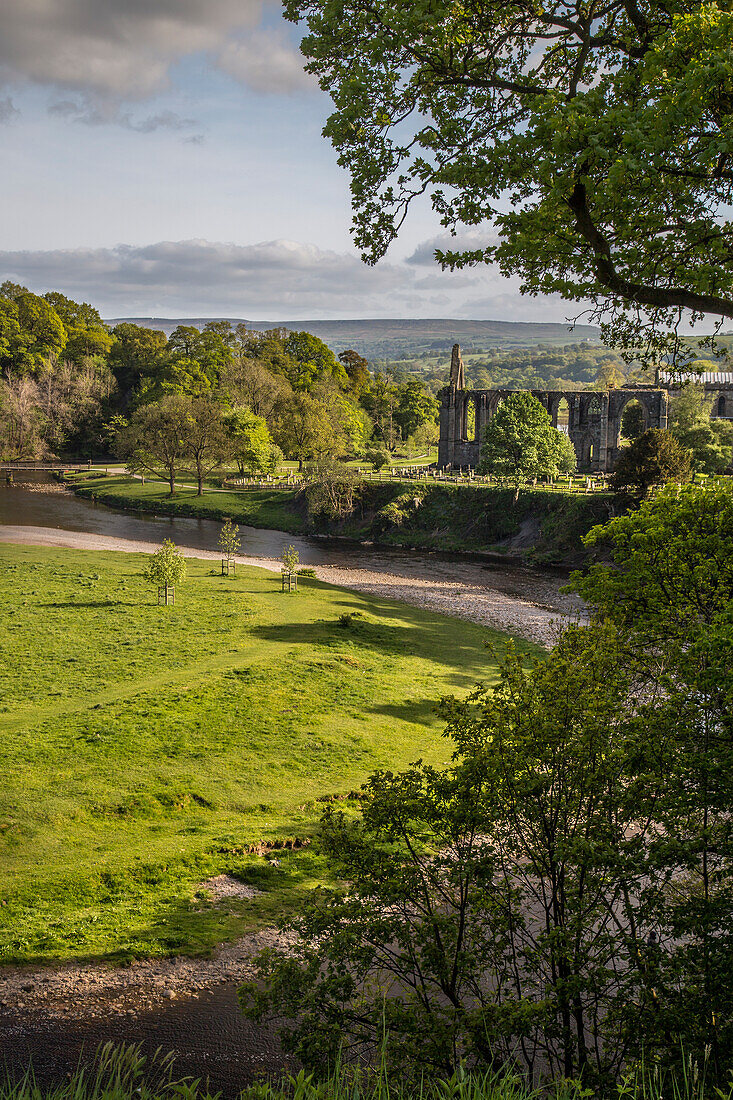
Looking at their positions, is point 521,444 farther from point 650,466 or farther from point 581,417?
point 581,417

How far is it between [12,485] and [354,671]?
64.1m

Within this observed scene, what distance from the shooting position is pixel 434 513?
6116 centimetres

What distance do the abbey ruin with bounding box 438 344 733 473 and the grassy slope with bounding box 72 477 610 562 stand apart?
10.9 metres

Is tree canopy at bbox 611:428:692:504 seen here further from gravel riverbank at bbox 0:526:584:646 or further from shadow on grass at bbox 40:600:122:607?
shadow on grass at bbox 40:600:122:607

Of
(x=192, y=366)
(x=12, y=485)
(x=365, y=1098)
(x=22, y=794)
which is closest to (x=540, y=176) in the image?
(x=365, y=1098)

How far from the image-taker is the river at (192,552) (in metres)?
9.45

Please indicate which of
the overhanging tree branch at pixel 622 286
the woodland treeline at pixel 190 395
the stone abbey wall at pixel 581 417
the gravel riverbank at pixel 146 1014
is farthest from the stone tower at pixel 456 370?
the overhanging tree branch at pixel 622 286

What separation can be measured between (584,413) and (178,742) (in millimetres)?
67783

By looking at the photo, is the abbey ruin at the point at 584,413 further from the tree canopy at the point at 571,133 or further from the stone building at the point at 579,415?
the tree canopy at the point at 571,133

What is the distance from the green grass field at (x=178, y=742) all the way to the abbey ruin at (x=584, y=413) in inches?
1809

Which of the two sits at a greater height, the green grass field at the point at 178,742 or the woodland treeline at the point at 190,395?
the woodland treeline at the point at 190,395

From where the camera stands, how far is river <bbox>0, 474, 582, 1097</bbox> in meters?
9.45

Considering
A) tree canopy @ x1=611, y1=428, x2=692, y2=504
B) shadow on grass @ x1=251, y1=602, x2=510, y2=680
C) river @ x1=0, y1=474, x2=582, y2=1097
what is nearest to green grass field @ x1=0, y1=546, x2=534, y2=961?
shadow on grass @ x1=251, y1=602, x2=510, y2=680

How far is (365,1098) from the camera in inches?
177
